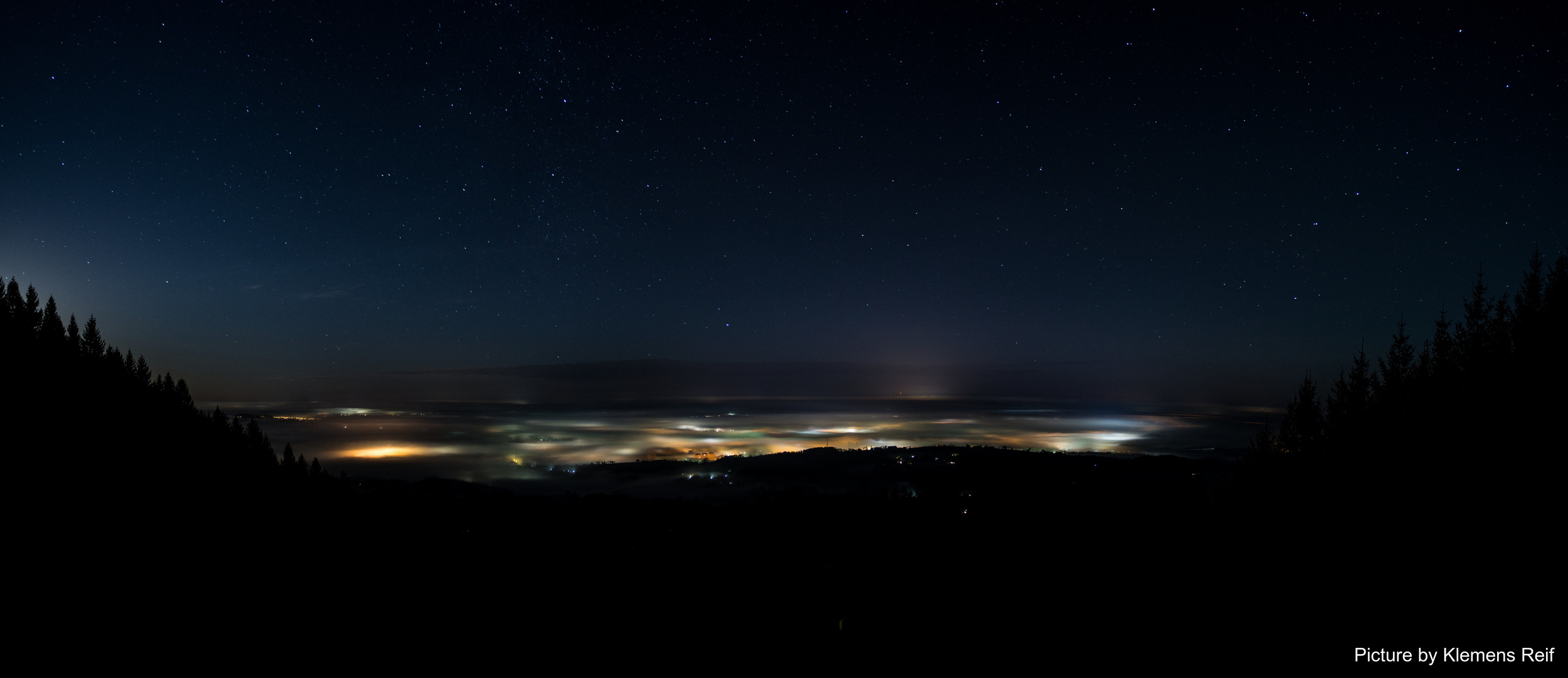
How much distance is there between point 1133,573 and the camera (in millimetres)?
23188

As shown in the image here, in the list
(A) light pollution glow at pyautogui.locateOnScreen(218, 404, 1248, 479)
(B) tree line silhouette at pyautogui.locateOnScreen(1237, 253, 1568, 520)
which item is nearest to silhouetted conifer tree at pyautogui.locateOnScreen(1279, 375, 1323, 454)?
(B) tree line silhouette at pyautogui.locateOnScreen(1237, 253, 1568, 520)

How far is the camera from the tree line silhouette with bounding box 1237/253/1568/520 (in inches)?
900

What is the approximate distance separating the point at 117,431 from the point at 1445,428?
100811 mm

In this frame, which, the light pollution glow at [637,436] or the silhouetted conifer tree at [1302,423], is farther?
the light pollution glow at [637,436]

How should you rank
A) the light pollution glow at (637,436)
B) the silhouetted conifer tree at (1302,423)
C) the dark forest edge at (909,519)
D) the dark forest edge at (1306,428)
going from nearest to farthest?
the dark forest edge at (909,519) → the dark forest edge at (1306,428) → the silhouetted conifer tree at (1302,423) → the light pollution glow at (637,436)

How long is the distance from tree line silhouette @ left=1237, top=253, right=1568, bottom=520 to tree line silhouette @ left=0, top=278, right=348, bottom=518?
8090 cm

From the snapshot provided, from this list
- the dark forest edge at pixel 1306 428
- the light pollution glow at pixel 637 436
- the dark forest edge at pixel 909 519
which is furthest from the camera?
the light pollution glow at pixel 637 436

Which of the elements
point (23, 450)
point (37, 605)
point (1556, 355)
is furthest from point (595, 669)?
point (23, 450)

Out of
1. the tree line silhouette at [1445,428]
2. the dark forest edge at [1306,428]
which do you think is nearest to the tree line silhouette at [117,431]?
the dark forest edge at [1306,428]

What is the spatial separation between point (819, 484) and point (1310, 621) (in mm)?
71166

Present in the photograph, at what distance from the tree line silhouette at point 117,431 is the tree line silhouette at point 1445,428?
80897mm

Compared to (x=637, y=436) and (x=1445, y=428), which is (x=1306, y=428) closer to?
(x=1445, y=428)

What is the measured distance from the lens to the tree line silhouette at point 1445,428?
2286 cm

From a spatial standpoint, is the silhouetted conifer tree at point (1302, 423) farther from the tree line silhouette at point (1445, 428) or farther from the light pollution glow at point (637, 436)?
the light pollution glow at point (637, 436)
